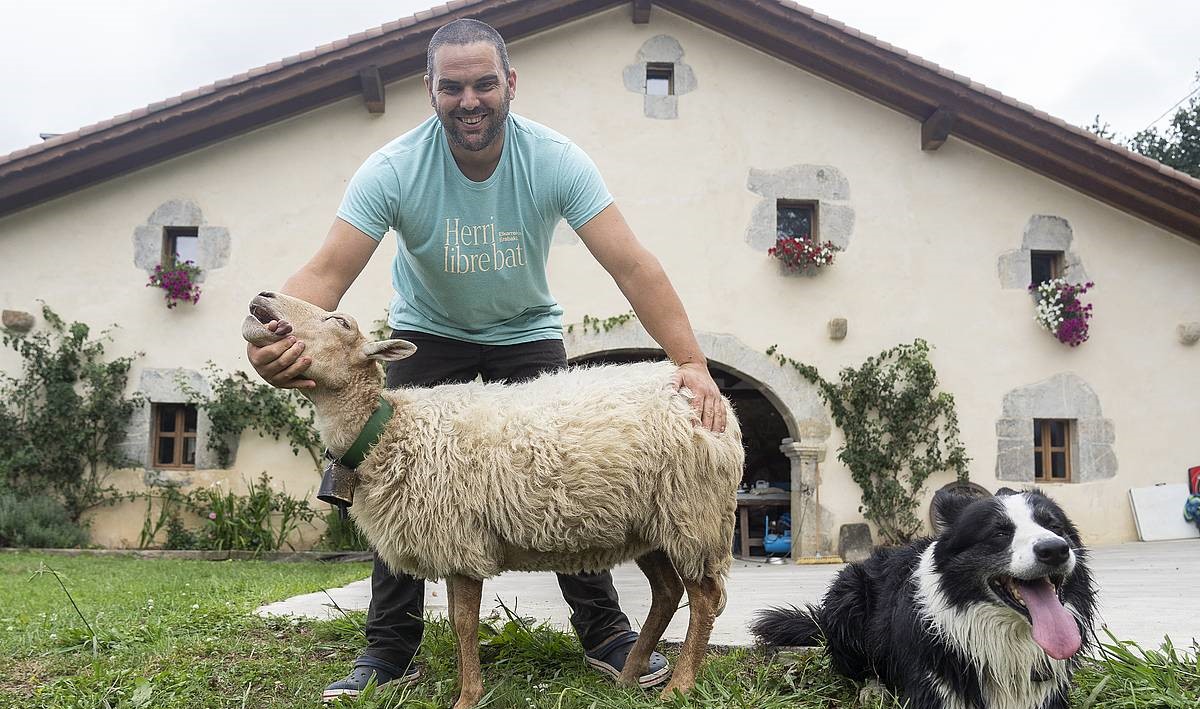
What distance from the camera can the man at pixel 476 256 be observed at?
2822 millimetres

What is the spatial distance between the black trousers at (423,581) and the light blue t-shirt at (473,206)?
0.69 feet

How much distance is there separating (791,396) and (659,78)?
4.32m

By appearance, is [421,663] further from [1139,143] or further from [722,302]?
[1139,143]

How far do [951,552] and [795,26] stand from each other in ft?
28.7

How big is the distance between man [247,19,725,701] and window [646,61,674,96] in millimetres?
7699

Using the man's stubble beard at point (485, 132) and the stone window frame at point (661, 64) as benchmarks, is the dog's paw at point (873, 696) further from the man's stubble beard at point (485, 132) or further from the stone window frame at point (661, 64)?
the stone window frame at point (661, 64)

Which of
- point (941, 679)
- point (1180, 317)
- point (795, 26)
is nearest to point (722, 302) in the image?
point (795, 26)

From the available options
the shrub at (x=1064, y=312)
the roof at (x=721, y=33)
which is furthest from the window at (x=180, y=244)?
the shrub at (x=1064, y=312)

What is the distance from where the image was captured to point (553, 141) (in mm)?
3080

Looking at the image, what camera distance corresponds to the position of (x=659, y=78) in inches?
412

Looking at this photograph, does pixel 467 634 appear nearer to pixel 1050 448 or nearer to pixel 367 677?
pixel 367 677

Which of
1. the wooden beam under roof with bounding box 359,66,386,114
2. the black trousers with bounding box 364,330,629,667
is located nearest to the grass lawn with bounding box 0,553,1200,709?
the black trousers with bounding box 364,330,629,667

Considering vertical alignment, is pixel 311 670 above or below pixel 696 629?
below

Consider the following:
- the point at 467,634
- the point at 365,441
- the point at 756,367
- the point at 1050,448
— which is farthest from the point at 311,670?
the point at 1050,448
